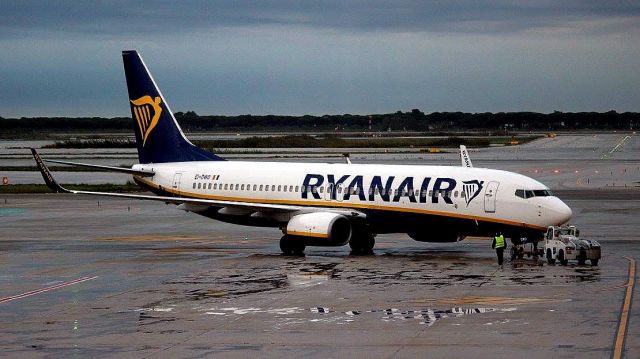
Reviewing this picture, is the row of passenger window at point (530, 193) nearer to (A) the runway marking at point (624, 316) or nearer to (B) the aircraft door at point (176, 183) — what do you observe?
(A) the runway marking at point (624, 316)

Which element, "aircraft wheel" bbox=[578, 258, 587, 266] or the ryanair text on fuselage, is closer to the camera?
"aircraft wheel" bbox=[578, 258, 587, 266]

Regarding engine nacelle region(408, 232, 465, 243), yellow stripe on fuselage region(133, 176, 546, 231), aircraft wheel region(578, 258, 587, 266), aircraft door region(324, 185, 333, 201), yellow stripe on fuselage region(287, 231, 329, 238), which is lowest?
aircraft wheel region(578, 258, 587, 266)

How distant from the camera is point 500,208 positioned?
44.2 metres

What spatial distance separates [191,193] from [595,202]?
30.6 meters

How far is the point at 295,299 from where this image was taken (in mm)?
34031

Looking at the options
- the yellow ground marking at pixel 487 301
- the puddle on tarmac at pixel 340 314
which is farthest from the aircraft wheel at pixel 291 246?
the puddle on tarmac at pixel 340 314

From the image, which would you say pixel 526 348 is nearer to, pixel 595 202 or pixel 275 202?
pixel 275 202

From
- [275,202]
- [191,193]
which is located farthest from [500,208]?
[191,193]

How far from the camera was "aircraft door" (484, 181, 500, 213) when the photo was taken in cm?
4434

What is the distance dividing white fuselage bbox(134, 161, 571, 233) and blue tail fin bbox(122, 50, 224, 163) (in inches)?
43.3

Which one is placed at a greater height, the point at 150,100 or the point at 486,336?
the point at 150,100

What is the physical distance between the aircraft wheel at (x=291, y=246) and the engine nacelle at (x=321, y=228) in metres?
0.31

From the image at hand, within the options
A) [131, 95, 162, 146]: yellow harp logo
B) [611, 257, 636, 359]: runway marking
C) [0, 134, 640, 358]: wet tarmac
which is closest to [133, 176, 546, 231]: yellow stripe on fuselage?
[0, 134, 640, 358]: wet tarmac

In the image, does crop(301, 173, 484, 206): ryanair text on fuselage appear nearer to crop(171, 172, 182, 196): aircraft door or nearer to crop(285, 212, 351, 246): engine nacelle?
crop(285, 212, 351, 246): engine nacelle
